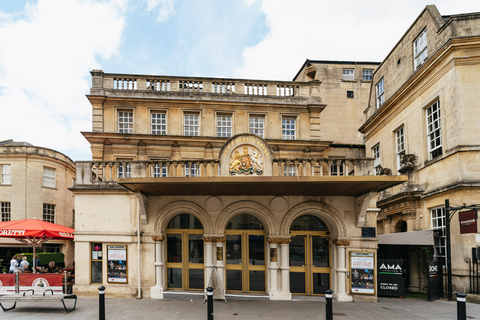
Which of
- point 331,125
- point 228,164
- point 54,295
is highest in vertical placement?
point 331,125

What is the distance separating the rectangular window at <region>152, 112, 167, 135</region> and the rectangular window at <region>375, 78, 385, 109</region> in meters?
13.5

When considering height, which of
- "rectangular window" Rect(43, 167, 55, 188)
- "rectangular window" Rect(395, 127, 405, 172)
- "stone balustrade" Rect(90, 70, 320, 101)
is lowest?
"rectangular window" Rect(43, 167, 55, 188)

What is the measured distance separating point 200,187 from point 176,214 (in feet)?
6.63

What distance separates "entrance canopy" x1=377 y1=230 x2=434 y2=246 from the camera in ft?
43.1

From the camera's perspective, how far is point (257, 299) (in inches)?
466

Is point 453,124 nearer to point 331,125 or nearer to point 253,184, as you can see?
point 253,184

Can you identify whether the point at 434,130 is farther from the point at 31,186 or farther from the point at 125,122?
the point at 31,186

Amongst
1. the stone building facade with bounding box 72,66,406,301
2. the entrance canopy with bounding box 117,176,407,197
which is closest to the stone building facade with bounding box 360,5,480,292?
the stone building facade with bounding box 72,66,406,301

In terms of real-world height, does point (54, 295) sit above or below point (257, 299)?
above

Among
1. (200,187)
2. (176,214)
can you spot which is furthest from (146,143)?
(200,187)

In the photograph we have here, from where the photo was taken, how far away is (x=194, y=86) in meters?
20.1

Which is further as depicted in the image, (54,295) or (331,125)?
(331,125)

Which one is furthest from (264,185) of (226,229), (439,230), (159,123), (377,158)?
(377,158)

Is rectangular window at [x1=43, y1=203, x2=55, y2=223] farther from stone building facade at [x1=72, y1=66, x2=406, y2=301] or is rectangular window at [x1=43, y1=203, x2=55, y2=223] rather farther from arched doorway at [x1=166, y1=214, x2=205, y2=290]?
arched doorway at [x1=166, y1=214, x2=205, y2=290]
